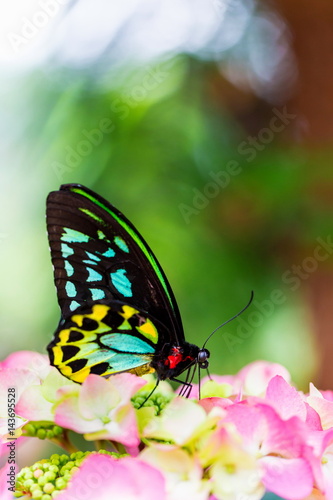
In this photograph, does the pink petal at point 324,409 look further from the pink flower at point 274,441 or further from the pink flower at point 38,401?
the pink flower at point 38,401

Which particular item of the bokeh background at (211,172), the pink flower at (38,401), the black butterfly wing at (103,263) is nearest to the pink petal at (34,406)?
the pink flower at (38,401)

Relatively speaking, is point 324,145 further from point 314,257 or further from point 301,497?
point 301,497

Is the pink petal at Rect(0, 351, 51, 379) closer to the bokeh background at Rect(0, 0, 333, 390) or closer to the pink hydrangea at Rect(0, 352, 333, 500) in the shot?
the pink hydrangea at Rect(0, 352, 333, 500)

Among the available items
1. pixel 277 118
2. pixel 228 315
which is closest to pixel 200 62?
pixel 277 118
